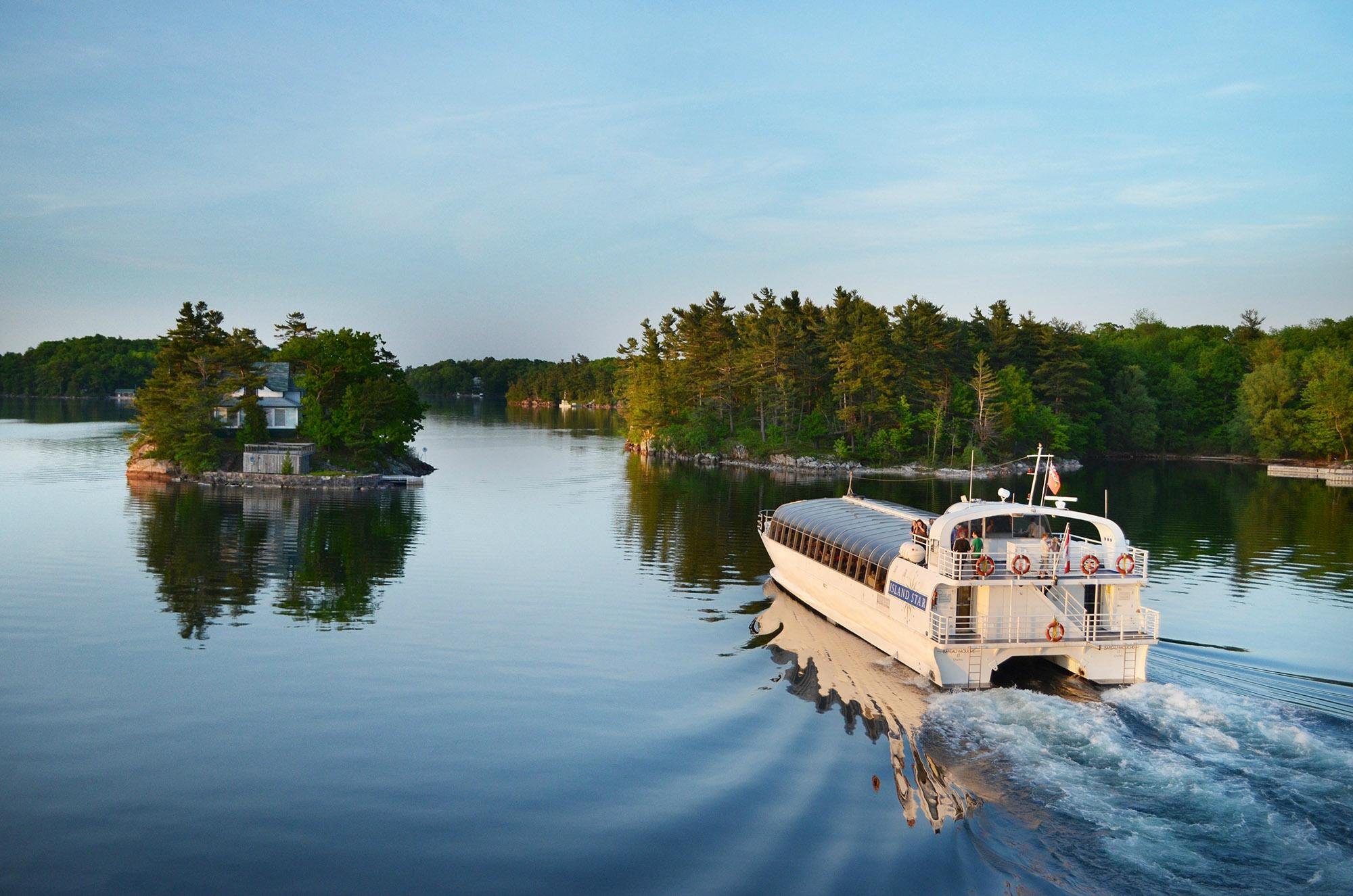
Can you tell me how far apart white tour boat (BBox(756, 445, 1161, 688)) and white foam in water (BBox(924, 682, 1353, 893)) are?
1.03 meters

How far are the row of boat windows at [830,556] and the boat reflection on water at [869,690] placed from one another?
2.01 metres

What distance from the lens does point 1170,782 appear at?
56.0 ft

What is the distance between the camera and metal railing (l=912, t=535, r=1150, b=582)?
75.9 ft

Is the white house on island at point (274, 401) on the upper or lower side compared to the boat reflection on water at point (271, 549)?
upper

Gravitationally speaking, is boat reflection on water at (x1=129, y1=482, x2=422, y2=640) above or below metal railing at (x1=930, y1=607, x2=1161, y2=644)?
below

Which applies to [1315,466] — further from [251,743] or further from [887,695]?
[251,743]

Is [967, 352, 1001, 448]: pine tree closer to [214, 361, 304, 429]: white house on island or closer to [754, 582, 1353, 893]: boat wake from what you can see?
[214, 361, 304, 429]: white house on island

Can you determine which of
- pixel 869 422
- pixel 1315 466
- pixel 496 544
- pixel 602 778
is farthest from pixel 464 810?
pixel 1315 466

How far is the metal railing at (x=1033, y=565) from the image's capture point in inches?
910

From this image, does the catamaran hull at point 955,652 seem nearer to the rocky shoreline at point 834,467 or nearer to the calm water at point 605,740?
the calm water at point 605,740

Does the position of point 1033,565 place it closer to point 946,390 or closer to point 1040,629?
point 1040,629

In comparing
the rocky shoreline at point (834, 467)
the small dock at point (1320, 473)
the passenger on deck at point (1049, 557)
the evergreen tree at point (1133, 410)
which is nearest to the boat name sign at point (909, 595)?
the passenger on deck at point (1049, 557)

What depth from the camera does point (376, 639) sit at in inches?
1078

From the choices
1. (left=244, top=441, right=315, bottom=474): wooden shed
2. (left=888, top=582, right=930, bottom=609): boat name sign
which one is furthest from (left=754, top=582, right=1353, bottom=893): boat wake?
(left=244, top=441, right=315, bottom=474): wooden shed
